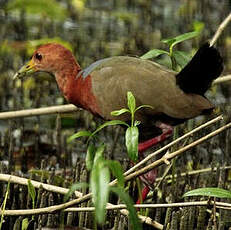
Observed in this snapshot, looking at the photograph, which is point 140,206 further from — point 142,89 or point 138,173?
point 142,89

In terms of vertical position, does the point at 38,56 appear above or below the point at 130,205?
above

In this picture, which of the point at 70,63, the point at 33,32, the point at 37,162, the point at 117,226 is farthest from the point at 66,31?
the point at 117,226

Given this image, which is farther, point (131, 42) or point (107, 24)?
point (107, 24)

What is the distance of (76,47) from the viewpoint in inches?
269

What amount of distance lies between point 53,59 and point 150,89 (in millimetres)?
654

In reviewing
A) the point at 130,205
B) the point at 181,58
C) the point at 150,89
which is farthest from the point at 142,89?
the point at 130,205

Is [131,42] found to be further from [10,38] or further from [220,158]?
[220,158]

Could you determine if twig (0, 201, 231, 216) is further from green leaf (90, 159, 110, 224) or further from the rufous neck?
the rufous neck

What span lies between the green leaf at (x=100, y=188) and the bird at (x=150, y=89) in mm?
1126

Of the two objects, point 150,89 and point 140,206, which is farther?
point 150,89

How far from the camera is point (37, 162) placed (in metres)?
4.69

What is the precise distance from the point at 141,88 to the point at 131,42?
3.57 m

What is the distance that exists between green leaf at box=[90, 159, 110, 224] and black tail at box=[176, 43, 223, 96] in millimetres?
1095

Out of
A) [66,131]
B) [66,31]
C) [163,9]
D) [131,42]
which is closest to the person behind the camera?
[66,131]
